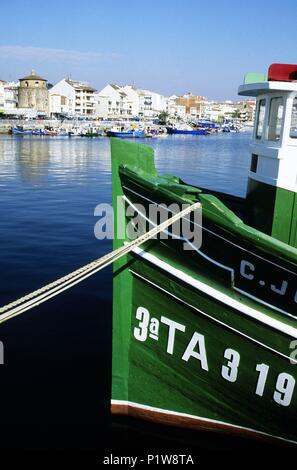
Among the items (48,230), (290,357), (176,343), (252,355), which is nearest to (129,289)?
(176,343)

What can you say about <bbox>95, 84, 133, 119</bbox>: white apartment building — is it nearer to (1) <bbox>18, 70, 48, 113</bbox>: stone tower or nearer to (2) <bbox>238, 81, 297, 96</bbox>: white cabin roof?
(1) <bbox>18, 70, 48, 113</bbox>: stone tower

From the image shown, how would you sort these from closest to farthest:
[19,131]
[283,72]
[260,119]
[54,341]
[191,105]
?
1. [283,72]
2. [260,119]
3. [54,341]
4. [19,131]
5. [191,105]

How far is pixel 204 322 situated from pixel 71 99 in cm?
12851

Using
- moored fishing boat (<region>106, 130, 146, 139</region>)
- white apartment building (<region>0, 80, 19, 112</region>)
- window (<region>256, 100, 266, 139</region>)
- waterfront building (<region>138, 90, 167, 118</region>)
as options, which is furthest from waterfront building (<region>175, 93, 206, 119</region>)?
window (<region>256, 100, 266, 139</region>)

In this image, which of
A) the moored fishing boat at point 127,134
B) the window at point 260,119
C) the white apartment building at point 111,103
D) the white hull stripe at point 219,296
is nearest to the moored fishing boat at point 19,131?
the moored fishing boat at point 127,134

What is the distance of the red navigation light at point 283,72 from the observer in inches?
222

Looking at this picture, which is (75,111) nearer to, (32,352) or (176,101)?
(176,101)

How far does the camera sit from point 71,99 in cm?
12544

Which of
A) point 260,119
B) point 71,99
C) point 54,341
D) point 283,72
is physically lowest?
point 54,341

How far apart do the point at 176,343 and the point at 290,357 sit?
141cm

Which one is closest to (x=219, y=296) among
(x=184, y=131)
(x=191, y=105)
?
(x=184, y=131)

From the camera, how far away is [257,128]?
23.0 ft

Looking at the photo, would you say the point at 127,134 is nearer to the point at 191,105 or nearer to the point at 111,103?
the point at 111,103

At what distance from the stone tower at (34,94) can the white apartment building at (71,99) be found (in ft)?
6.51
